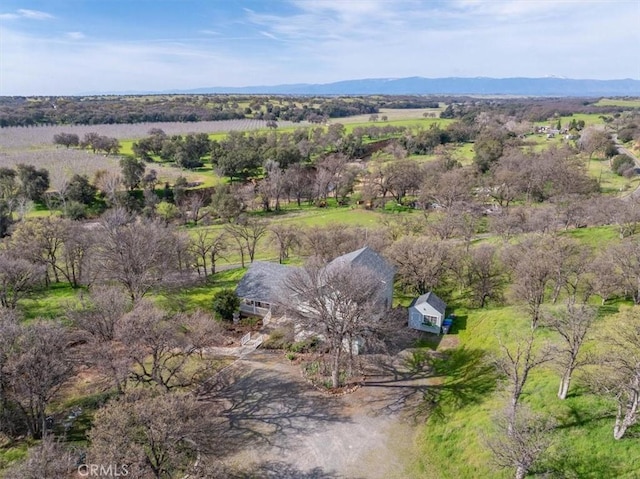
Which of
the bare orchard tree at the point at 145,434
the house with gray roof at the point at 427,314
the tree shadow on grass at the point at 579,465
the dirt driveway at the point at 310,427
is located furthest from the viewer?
the house with gray roof at the point at 427,314

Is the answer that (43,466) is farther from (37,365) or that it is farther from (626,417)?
(626,417)

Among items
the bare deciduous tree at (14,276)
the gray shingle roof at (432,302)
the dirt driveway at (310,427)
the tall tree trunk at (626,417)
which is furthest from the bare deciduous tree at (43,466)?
the gray shingle roof at (432,302)

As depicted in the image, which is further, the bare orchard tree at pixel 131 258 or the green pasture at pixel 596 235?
the green pasture at pixel 596 235

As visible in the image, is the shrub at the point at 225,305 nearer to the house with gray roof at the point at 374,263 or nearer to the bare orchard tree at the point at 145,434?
the house with gray roof at the point at 374,263

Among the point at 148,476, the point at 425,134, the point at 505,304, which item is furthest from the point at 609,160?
the point at 148,476

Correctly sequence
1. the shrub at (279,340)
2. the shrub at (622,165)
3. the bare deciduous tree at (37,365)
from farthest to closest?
the shrub at (622,165), the shrub at (279,340), the bare deciduous tree at (37,365)

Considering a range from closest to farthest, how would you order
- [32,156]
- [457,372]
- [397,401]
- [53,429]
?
[53,429], [397,401], [457,372], [32,156]

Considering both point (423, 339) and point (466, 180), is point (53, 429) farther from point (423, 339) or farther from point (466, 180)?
point (466, 180)
